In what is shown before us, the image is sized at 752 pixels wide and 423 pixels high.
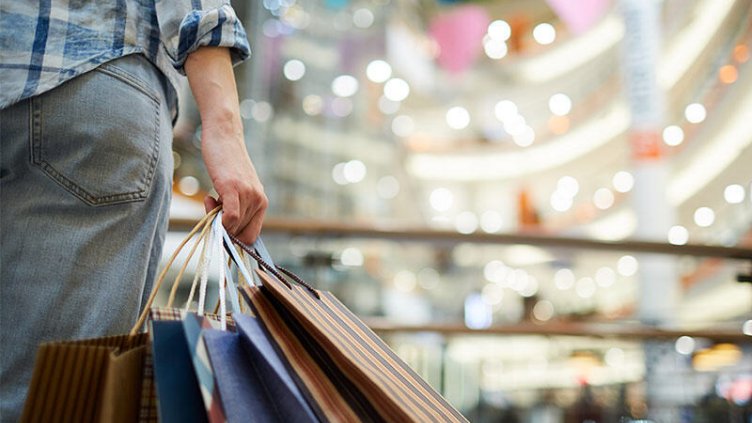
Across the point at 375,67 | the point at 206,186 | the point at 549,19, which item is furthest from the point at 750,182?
the point at 549,19

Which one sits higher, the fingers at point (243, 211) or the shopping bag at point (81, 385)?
the fingers at point (243, 211)

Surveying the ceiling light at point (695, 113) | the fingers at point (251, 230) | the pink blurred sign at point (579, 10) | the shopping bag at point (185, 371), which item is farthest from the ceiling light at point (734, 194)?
the shopping bag at point (185, 371)

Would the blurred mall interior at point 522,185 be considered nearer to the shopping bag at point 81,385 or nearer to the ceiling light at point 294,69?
the ceiling light at point 294,69

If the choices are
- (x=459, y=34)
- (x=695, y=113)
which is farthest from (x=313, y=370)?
(x=695, y=113)

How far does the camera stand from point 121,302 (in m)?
0.91

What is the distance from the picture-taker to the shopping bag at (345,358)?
0.67 m

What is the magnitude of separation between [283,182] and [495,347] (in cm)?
764

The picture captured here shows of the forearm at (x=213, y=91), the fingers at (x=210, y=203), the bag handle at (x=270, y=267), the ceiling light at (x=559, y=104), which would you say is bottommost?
the bag handle at (x=270, y=267)

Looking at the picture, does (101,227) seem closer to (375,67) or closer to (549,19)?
(375,67)

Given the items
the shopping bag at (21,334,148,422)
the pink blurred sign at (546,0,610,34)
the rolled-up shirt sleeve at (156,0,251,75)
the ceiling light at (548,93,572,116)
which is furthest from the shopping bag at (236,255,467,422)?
the ceiling light at (548,93,572,116)

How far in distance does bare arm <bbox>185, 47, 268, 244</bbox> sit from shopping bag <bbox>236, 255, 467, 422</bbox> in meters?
0.18

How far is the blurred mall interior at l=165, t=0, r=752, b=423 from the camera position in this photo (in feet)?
10.2

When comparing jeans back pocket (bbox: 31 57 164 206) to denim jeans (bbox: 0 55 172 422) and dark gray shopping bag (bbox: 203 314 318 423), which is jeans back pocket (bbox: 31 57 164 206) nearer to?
denim jeans (bbox: 0 55 172 422)

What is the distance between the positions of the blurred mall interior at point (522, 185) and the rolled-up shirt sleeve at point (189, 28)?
32.6 inches
